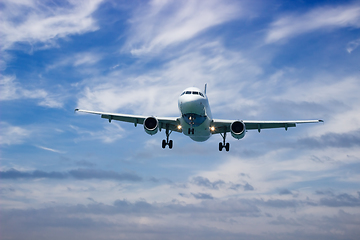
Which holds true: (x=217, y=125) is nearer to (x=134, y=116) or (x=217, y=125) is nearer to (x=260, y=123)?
(x=260, y=123)

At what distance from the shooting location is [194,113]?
3744cm

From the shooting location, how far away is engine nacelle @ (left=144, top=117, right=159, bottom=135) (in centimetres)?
3909

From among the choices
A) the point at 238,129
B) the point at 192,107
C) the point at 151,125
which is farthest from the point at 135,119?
the point at 238,129

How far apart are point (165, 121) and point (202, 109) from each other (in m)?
6.23

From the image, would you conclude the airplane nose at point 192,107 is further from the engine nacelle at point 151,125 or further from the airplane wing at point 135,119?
the airplane wing at point 135,119

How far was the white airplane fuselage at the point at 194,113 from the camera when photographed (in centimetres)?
3622

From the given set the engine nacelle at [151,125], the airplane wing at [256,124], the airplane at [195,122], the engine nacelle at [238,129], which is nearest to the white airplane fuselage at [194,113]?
the airplane at [195,122]

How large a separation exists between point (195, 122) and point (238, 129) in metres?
4.80

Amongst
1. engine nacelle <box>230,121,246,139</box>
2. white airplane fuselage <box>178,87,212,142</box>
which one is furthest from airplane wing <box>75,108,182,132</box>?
engine nacelle <box>230,121,246,139</box>

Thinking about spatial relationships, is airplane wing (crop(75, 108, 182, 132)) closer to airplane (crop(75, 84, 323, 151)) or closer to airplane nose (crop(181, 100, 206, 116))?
airplane (crop(75, 84, 323, 151))

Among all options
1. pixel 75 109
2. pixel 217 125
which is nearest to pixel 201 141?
pixel 217 125

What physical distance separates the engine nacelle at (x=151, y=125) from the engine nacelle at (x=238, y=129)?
26.4 ft

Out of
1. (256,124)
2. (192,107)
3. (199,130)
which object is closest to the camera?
(192,107)

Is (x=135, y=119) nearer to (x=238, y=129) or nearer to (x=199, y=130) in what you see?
(x=199, y=130)
